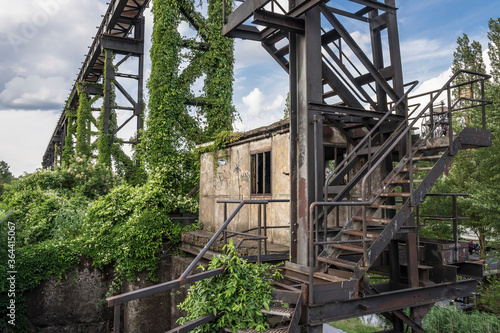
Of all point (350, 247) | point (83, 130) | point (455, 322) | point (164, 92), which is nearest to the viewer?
point (350, 247)

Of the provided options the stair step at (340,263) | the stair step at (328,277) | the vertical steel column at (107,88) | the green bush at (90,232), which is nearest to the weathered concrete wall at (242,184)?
the green bush at (90,232)

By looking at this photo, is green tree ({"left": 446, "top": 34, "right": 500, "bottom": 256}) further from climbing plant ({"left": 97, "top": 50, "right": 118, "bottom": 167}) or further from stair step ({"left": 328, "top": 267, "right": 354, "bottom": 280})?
climbing plant ({"left": 97, "top": 50, "right": 118, "bottom": 167})

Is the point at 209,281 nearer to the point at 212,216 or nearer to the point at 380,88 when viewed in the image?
the point at 380,88

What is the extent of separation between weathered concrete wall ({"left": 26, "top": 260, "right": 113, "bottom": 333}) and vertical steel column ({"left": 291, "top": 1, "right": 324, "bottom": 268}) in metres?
7.19

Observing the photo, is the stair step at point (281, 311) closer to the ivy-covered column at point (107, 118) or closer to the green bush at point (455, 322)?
the green bush at point (455, 322)

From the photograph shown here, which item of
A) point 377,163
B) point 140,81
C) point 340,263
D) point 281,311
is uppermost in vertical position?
point 140,81

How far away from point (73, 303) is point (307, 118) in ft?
28.7

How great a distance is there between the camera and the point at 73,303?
11.1 m

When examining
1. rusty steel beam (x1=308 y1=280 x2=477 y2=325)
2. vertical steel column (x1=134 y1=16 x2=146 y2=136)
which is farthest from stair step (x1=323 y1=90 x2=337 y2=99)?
vertical steel column (x1=134 y1=16 x2=146 y2=136)

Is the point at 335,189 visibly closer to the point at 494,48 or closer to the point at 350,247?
the point at 350,247

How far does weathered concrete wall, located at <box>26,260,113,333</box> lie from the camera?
1073 cm

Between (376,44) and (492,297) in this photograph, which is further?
(492,297)

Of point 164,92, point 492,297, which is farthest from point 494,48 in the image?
point 164,92

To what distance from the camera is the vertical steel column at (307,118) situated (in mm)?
7117
